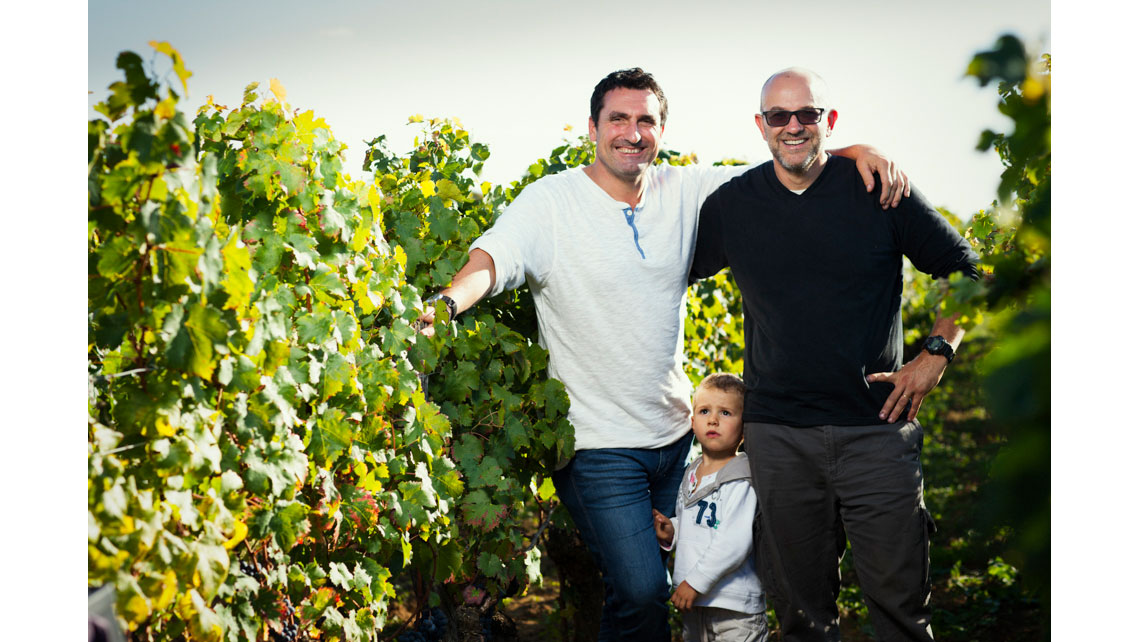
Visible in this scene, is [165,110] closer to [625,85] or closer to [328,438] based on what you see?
[328,438]

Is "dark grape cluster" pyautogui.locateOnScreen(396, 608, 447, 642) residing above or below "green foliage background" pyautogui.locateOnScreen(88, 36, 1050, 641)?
below

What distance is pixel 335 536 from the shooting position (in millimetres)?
2111

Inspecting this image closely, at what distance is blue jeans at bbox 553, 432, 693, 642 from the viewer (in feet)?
9.14

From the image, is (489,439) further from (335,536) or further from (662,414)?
(335,536)

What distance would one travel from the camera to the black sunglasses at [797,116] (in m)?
2.73

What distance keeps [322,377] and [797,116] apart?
5.16ft

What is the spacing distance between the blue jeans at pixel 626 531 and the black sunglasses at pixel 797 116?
3.47 ft

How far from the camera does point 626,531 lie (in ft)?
9.18

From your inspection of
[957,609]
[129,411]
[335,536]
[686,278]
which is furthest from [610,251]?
[957,609]

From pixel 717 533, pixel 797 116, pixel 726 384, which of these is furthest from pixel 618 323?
pixel 797 116

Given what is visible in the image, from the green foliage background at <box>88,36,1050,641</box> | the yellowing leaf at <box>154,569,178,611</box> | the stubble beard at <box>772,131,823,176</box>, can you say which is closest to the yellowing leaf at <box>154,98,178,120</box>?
the green foliage background at <box>88,36,1050,641</box>

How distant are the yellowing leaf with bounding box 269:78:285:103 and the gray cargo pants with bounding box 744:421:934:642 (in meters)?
1.64

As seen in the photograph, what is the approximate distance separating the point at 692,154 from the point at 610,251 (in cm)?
182

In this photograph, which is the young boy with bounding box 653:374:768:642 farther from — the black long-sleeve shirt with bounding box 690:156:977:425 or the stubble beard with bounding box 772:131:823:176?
the stubble beard with bounding box 772:131:823:176
